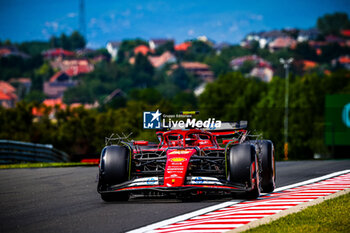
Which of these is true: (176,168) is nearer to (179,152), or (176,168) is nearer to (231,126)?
(179,152)

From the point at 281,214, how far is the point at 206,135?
466 cm

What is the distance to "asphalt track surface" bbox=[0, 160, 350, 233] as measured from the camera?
36.1 feet

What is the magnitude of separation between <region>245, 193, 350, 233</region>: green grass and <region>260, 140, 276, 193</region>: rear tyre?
270 centimetres

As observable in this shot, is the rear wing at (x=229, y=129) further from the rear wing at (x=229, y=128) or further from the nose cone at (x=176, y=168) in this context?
the nose cone at (x=176, y=168)

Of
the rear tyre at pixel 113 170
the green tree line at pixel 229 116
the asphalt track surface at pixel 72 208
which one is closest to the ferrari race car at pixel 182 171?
the rear tyre at pixel 113 170

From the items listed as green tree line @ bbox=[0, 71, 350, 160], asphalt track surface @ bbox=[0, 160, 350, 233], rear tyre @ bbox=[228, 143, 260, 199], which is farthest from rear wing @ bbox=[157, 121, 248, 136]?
Answer: green tree line @ bbox=[0, 71, 350, 160]

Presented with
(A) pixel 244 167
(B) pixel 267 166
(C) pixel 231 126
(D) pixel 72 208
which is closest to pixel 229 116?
Result: (C) pixel 231 126

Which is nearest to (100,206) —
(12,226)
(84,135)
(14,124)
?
(12,226)

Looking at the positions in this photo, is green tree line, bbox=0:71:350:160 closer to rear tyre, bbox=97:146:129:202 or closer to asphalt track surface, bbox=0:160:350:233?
asphalt track surface, bbox=0:160:350:233

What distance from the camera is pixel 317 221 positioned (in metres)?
10.8

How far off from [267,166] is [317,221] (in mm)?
4860

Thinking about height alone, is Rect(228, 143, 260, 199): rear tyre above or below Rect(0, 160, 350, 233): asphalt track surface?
above

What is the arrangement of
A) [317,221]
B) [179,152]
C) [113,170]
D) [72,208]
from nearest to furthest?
[317,221] < [72,208] < [179,152] < [113,170]

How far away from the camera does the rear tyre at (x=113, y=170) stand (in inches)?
550
